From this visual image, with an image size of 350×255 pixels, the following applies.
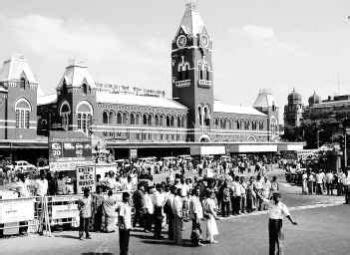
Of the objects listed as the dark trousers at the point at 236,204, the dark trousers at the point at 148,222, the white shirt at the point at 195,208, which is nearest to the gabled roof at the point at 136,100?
the dark trousers at the point at 236,204

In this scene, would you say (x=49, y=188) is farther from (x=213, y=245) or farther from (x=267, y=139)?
(x=267, y=139)

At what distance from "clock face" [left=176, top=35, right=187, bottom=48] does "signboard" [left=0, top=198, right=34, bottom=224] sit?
64227 mm

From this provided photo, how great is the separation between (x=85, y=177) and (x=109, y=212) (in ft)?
8.65

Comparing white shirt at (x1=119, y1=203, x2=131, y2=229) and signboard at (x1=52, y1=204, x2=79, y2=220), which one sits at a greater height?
white shirt at (x1=119, y1=203, x2=131, y2=229)

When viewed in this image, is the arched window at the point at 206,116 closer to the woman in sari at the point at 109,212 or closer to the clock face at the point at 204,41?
the clock face at the point at 204,41

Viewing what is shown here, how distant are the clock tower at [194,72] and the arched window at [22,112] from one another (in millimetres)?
27891

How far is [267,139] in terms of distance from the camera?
92.8m

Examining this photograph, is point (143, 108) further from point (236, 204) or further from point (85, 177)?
point (85, 177)

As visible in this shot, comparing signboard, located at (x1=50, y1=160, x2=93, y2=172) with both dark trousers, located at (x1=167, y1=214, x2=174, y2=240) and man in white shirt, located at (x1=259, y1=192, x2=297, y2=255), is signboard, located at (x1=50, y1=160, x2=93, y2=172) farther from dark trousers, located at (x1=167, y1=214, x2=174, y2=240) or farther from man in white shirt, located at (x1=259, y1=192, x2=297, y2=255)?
man in white shirt, located at (x1=259, y1=192, x2=297, y2=255)

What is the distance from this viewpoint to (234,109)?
88.2 metres

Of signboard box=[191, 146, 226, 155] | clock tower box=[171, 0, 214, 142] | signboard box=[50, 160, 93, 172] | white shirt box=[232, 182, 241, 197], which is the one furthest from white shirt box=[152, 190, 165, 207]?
clock tower box=[171, 0, 214, 142]

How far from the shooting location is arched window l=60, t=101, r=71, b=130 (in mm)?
59406

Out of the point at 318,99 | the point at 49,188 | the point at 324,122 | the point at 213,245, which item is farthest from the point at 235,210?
the point at 318,99

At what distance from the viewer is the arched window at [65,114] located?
195 ft
